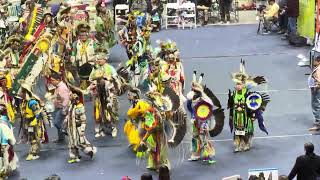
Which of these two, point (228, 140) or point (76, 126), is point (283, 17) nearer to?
point (228, 140)

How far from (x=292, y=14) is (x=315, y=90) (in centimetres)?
733

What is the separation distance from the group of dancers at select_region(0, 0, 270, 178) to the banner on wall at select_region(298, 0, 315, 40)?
517cm

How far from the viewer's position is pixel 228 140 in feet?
41.0

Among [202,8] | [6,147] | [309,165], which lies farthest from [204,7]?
[309,165]

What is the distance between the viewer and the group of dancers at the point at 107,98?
10867mm

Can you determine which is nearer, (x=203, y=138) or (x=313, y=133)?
(x=203, y=138)

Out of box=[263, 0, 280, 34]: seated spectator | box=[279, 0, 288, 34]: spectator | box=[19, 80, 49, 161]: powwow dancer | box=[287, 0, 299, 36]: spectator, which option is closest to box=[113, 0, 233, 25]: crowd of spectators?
box=[263, 0, 280, 34]: seated spectator

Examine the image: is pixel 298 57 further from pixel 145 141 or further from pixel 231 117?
pixel 145 141

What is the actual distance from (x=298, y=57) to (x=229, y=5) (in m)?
6.02

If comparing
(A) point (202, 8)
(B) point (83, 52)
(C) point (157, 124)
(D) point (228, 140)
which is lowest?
(D) point (228, 140)

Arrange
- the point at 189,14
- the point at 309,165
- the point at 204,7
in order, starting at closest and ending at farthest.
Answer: the point at 309,165 → the point at 189,14 → the point at 204,7

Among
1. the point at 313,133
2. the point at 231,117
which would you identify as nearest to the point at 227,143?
the point at 231,117

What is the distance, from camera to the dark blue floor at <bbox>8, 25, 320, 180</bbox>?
11312 mm

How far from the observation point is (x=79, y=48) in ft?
48.5
